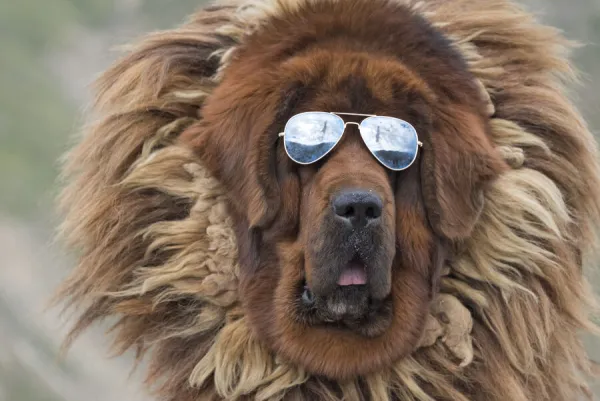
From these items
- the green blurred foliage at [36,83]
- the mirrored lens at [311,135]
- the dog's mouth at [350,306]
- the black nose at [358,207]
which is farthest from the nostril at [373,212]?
the green blurred foliage at [36,83]

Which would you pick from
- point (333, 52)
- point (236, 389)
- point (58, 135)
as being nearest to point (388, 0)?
point (333, 52)

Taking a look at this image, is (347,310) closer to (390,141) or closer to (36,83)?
(390,141)

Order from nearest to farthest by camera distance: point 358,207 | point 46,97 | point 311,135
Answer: point 358,207 < point 311,135 < point 46,97

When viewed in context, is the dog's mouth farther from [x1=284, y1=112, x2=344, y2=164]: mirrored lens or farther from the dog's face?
[x1=284, y1=112, x2=344, y2=164]: mirrored lens

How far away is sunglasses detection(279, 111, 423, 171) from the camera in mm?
1967

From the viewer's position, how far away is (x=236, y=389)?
204 centimetres

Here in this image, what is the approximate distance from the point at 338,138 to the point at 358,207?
223 mm

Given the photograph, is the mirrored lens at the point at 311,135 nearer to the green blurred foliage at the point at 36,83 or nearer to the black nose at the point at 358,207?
the black nose at the point at 358,207

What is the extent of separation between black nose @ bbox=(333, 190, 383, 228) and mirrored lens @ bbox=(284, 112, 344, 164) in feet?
0.54

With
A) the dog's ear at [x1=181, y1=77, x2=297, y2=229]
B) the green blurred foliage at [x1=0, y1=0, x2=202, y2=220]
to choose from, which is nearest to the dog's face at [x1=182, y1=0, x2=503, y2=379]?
the dog's ear at [x1=181, y1=77, x2=297, y2=229]

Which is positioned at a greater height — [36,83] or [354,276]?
[354,276]

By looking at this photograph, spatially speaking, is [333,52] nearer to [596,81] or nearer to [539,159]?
[539,159]

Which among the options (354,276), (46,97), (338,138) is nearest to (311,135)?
(338,138)

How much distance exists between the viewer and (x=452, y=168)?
2021 millimetres
